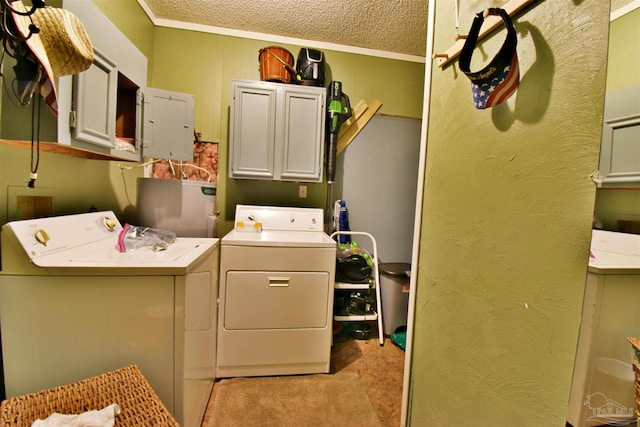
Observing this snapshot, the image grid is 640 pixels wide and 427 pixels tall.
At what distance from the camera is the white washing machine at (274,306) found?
1587 millimetres

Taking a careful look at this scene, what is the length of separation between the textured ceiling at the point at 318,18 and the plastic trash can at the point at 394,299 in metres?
2.08

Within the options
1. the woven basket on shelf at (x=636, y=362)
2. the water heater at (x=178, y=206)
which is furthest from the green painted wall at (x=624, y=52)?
the water heater at (x=178, y=206)

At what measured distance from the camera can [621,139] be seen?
1.33ft

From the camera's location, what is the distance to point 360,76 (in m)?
2.48

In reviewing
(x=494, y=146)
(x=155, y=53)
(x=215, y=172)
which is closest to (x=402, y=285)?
(x=494, y=146)

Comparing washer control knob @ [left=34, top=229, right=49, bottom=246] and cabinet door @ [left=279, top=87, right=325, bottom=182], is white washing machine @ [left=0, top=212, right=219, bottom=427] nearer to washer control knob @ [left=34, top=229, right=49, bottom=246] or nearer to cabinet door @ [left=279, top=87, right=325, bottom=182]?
washer control knob @ [left=34, top=229, right=49, bottom=246]

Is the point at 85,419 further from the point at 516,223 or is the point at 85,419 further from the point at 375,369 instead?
the point at 375,369

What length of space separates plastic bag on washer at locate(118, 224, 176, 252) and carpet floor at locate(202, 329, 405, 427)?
37.4 inches

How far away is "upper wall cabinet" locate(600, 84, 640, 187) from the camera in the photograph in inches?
15.1

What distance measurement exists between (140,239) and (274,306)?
2.75ft

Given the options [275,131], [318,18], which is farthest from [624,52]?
[318,18]

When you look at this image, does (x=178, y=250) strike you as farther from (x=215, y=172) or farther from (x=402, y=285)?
(x=402, y=285)

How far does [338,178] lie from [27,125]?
2005 millimetres

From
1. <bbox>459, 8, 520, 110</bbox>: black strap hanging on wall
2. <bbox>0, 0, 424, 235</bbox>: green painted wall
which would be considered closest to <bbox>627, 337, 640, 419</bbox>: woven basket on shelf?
<bbox>459, 8, 520, 110</bbox>: black strap hanging on wall
